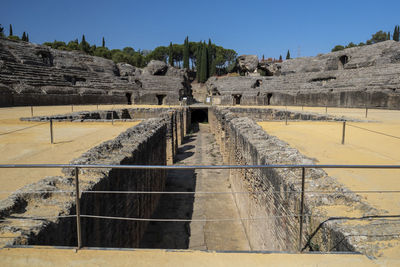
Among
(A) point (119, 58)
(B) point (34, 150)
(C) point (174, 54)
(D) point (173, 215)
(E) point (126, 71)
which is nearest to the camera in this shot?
(B) point (34, 150)

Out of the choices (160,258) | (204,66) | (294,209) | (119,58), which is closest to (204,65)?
(204,66)

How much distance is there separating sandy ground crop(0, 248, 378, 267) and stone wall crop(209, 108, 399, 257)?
0.31 m

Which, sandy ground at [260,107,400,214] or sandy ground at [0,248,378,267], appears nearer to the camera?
sandy ground at [0,248,378,267]

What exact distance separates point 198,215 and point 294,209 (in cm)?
496

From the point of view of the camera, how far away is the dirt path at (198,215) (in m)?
6.58

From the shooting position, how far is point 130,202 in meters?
5.16

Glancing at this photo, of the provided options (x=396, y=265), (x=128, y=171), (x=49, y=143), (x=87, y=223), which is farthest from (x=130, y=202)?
(x=49, y=143)

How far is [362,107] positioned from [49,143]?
21.9 metres

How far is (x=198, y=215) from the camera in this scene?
8.09 metres

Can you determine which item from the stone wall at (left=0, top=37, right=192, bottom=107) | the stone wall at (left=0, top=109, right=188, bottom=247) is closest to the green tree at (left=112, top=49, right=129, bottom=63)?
the stone wall at (left=0, top=37, right=192, bottom=107)

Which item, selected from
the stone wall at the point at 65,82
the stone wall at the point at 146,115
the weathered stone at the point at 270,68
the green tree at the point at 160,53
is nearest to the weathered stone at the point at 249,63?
the weathered stone at the point at 270,68

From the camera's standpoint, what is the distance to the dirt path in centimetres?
658

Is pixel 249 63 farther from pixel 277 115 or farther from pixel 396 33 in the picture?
pixel 277 115

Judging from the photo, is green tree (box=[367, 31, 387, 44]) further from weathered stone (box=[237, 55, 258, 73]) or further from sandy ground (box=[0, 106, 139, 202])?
sandy ground (box=[0, 106, 139, 202])
